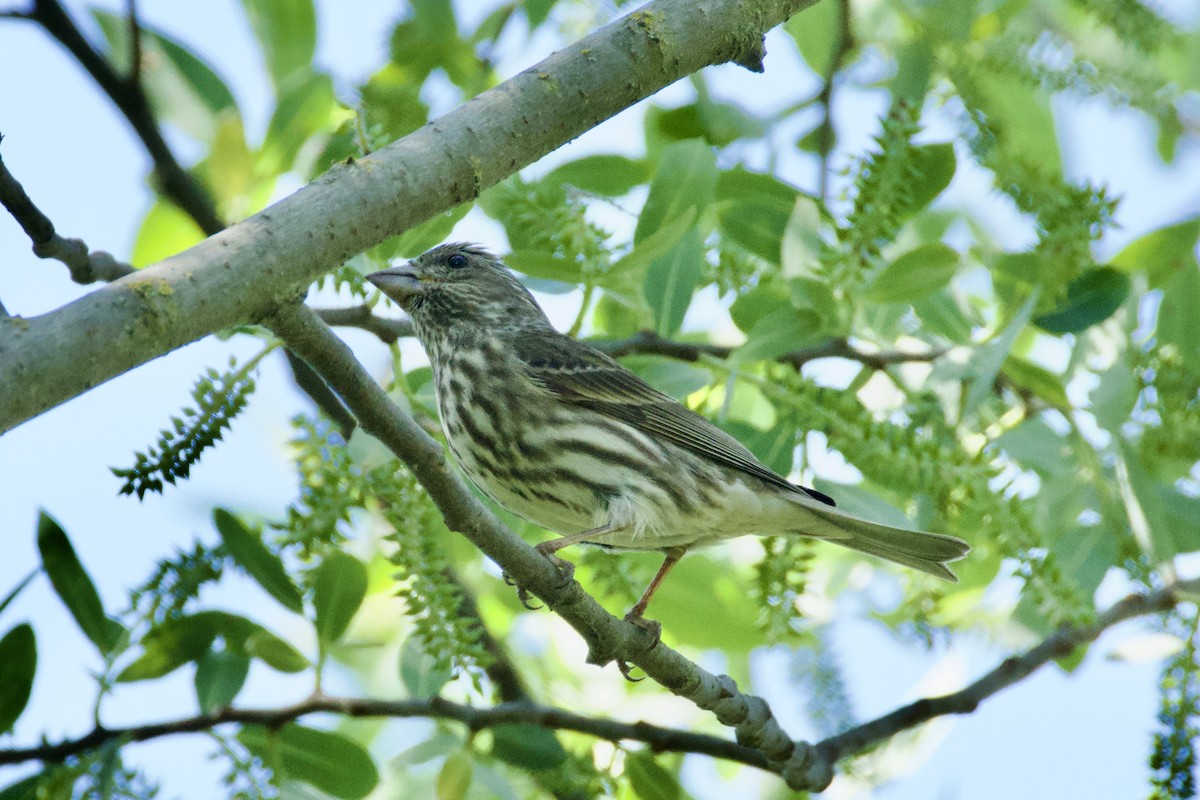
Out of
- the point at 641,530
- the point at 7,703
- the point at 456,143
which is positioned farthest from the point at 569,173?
the point at 7,703

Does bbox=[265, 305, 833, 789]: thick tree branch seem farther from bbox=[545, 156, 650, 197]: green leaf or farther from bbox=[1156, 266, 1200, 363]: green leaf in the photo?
bbox=[1156, 266, 1200, 363]: green leaf

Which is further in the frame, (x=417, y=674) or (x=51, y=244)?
(x=417, y=674)

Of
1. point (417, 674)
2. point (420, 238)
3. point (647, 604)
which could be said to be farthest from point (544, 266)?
point (417, 674)

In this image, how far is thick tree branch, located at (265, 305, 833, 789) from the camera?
2777 millimetres

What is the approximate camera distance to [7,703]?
161 inches

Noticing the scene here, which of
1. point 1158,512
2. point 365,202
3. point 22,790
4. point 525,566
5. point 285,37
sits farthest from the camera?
point 285,37

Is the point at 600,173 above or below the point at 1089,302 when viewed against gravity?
above

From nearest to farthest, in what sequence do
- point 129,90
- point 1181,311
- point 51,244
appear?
point 51,244, point 1181,311, point 129,90

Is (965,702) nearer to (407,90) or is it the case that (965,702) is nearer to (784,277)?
(784,277)

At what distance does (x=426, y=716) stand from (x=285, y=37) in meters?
2.94

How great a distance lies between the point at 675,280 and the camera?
4391 mm

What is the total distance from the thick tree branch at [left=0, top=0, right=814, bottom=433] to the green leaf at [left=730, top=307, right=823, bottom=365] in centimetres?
88

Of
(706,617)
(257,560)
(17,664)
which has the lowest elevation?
(17,664)

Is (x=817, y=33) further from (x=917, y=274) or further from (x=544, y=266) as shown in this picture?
(x=544, y=266)
